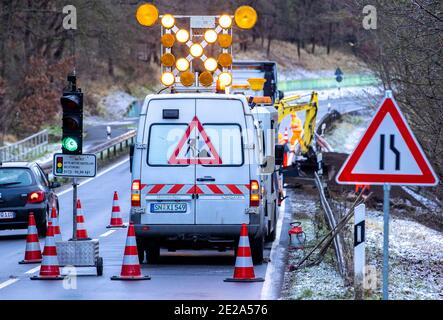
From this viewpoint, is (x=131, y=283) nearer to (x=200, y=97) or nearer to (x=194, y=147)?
(x=194, y=147)

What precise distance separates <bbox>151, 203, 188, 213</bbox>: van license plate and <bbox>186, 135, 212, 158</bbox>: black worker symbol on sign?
756 mm

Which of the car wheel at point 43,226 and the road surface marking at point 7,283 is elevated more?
the road surface marking at point 7,283

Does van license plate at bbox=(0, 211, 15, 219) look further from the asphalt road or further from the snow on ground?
the snow on ground

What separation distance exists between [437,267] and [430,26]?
374cm

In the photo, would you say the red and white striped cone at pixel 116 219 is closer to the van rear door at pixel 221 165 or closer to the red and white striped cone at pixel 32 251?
the red and white striped cone at pixel 32 251

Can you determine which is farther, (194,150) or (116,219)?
(116,219)

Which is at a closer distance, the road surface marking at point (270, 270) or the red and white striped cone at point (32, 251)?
the road surface marking at point (270, 270)

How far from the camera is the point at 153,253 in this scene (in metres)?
18.6

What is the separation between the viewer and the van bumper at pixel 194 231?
1755 cm

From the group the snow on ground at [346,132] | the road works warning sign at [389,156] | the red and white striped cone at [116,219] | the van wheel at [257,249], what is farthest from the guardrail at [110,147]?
the road works warning sign at [389,156]

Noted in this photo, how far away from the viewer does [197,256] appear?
A: 20.1 meters

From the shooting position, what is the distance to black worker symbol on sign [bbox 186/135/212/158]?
1777cm

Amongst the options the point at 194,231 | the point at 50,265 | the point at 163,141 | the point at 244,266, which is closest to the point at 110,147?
the point at 163,141

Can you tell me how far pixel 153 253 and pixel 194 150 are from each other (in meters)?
1.89
